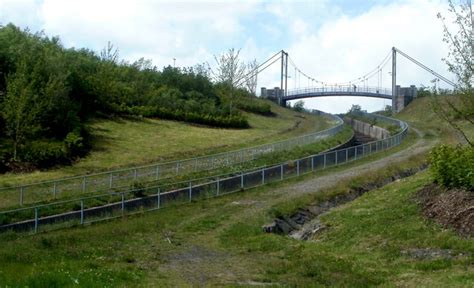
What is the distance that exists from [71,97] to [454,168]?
33781mm

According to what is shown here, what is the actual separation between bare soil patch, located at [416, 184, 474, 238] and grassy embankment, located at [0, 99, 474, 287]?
13.2 inches

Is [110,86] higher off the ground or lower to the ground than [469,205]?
higher

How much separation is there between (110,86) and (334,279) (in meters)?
42.3

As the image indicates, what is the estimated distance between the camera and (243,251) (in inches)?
682

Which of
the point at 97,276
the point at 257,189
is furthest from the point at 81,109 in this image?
the point at 97,276

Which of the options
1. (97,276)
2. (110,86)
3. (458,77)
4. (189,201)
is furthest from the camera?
(110,86)

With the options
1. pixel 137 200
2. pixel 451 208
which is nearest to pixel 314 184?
pixel 137 200

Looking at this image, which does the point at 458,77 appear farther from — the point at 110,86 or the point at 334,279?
the point at 110,86

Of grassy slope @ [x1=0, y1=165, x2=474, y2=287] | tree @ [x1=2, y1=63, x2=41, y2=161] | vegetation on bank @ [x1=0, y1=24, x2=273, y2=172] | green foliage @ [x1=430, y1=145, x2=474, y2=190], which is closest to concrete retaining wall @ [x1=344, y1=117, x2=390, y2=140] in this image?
vegetation on bank @ [x1=0, y1=24, x2=273, y2=172]

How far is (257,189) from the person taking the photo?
30.0 m

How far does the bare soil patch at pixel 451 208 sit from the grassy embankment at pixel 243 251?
1.10 feet

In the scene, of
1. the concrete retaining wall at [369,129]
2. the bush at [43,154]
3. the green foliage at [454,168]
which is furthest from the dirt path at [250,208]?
the concrete retaining wall at [369,129]

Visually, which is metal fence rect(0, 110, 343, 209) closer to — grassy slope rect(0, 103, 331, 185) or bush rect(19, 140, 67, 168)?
grassy slope rect(0, 103, 331, 185)

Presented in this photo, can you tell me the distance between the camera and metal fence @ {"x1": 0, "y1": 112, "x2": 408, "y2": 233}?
21.0m
